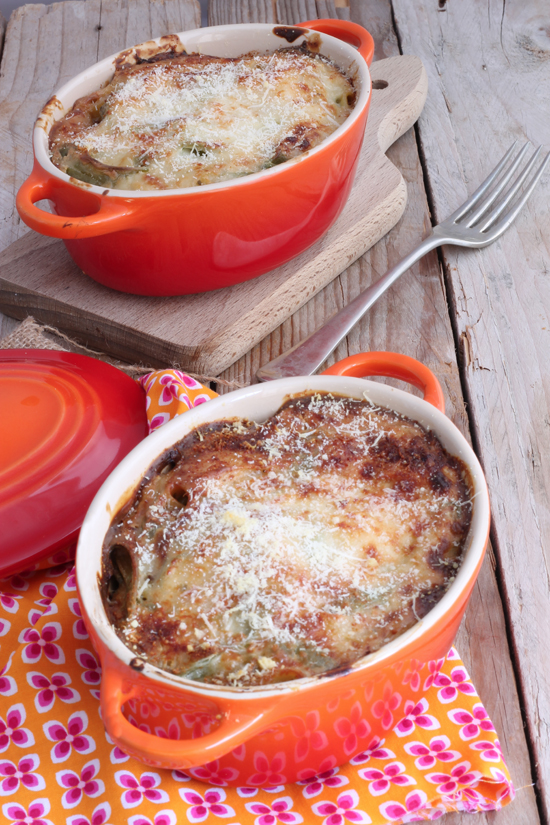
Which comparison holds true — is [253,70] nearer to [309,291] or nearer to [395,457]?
[309,291]

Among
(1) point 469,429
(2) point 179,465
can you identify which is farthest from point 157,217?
(1) point 469,429

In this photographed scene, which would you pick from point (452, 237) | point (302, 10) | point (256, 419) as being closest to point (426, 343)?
point (452, 237)

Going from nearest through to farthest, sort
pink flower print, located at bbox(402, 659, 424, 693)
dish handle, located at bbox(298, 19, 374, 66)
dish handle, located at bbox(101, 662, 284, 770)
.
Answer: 1. dish handle, located at bbox(101, 662, 284, 770)
2. pink flower print, located at bbox(402, 659, 424, 693)
3. dish handle, located at bbox(298, 19, 374, 66)

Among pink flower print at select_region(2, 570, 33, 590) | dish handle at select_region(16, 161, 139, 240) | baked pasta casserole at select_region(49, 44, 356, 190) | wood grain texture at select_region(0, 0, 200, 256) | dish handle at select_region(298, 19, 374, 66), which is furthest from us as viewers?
wood grain texture at select_region(0, 0, 200, 256)

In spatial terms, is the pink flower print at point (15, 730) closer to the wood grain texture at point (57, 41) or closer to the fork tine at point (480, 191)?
the fork tine at point (480, 191)

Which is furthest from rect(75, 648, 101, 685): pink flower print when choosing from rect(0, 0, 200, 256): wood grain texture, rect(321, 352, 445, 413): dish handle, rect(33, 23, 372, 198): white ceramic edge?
rect(0, 0, 200, 256): wood grain texture

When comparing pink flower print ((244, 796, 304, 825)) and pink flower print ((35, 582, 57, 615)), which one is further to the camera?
pink flower print ((35, 582, 57, 615))

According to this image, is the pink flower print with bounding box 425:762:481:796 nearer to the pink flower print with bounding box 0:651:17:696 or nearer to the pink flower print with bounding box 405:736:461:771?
the pink flower print with bounding box 405:736:461:771
